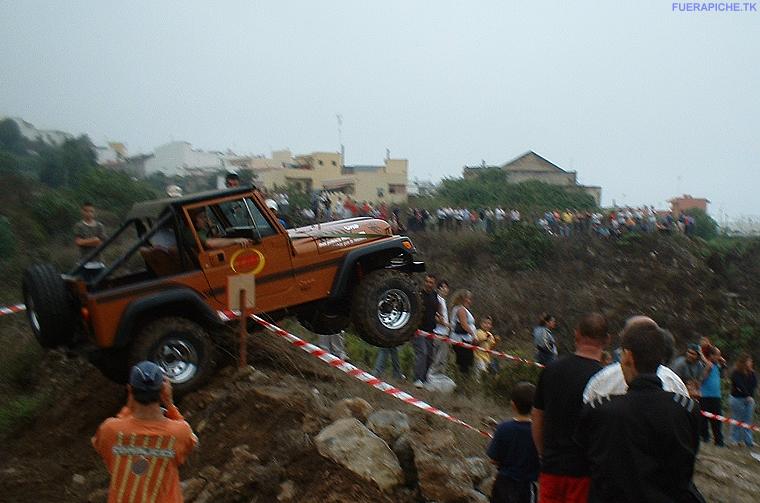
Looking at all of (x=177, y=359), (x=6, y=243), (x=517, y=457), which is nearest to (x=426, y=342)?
(x=177, y=359)

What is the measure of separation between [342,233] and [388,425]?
2.91 meters

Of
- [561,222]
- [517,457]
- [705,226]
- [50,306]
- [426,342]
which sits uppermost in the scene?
[50,306]

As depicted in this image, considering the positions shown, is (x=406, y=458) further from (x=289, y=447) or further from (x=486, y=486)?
(x=289, y=447)

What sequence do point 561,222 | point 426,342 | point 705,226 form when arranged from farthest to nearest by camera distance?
point 705,226
point 561,222
point 426,342

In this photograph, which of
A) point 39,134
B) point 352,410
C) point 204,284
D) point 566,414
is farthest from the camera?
point 39,134

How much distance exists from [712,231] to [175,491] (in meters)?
41.1

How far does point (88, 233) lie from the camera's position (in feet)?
31.8

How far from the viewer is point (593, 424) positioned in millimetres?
3232

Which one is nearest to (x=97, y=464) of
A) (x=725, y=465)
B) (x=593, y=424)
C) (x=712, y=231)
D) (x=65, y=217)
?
(x=593, y=424)

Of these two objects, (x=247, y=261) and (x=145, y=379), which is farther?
(x=247, y=261)

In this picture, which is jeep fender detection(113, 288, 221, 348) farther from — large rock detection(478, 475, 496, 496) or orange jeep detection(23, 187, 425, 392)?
large rock detection(478, 475, 496, 496)

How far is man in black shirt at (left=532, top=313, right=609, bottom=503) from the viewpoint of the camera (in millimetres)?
3908

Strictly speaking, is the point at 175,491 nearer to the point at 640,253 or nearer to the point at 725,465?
the point at 725,465

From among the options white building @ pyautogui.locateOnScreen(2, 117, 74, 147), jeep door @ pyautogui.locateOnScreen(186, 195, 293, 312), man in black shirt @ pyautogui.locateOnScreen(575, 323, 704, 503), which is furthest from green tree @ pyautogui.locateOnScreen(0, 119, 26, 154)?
man in black shirt @ pyautogui.locateOnScreen(575, 323, 704, 503)
